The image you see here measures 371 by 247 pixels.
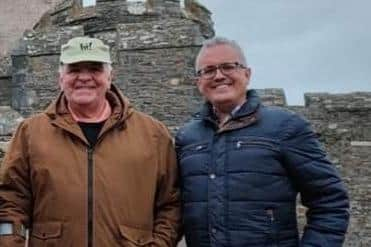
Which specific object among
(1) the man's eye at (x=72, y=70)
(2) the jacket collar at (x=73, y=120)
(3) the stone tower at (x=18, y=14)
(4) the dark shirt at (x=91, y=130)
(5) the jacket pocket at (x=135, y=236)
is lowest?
(3) the stone tower at (x=18, y=14)

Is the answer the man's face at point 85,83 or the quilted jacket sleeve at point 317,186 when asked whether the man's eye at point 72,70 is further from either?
the quilted jacket sleeve at point 317,186

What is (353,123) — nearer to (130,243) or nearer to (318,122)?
(318,122)

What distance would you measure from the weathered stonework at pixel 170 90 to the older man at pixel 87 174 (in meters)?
4.76

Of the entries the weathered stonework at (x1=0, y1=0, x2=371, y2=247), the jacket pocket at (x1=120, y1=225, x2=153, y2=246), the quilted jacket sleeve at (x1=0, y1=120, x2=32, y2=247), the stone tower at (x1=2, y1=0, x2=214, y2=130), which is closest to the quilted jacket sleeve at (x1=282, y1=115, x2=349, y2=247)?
the jacket pocket at (x1=120, y1=225, x2=153, y2=246)

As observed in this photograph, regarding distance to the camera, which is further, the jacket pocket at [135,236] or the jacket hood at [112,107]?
the jacket hood at [112,107]

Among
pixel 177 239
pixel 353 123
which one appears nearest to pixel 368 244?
pixel 353 123

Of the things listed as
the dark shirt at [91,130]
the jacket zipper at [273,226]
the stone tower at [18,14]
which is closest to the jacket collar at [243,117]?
the jacket zipper at [273,226]

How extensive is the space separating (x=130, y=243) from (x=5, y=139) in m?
4.07

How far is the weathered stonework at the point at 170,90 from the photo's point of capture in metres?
9.05

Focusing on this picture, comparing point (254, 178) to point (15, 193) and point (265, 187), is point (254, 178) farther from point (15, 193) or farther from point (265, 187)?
point (15, 193)

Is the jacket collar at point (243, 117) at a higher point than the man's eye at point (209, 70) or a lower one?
lower

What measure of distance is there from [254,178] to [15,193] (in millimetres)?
1154

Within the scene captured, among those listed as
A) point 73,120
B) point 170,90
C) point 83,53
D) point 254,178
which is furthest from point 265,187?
point 170,90

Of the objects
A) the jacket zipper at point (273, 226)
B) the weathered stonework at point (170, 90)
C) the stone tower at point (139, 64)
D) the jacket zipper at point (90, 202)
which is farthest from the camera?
the stone tower at point (139, 64)
